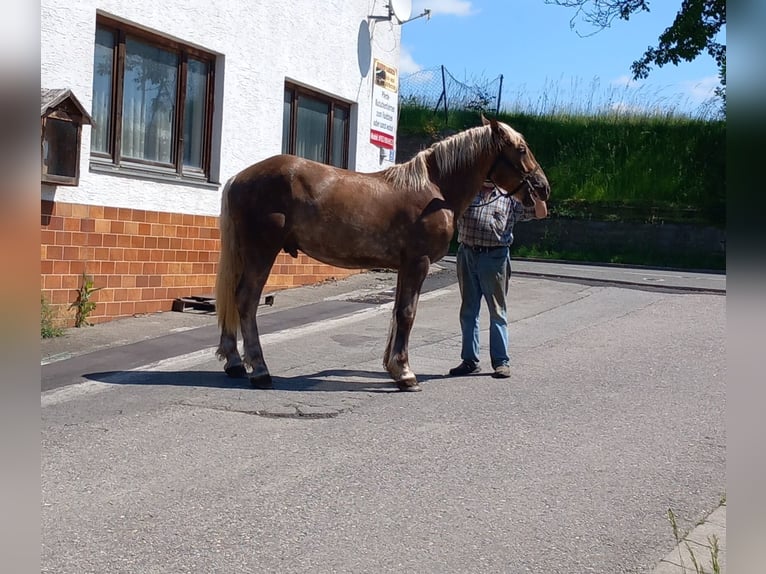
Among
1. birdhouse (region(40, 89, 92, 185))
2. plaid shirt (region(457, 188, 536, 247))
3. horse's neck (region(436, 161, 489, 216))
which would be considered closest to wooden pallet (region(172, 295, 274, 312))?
birdhouse (region(40, 89, 92, 185))

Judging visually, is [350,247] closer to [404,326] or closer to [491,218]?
[404,326]

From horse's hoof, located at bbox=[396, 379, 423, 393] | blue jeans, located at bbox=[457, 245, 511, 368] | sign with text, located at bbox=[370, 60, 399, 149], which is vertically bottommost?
horse's hoof, located at bbox=[396, 379, 423, 393]

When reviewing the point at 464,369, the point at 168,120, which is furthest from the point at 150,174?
the point at 464,369

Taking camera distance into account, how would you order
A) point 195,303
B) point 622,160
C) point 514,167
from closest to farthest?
point 514,167
point 195,303
point 622,160

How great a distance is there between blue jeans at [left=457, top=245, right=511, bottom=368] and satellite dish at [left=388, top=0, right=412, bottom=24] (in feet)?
24.1

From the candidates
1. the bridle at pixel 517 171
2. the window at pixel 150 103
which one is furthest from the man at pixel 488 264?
the window at pixel 150 103

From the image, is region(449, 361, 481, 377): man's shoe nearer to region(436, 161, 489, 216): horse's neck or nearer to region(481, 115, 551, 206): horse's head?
region(436, 161, 489, 216): horse's neck

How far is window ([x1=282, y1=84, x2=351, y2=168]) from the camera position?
13.1m

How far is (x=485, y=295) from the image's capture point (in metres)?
7.94

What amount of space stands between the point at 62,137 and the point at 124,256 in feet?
5.29

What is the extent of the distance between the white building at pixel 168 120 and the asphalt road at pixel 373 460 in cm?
130

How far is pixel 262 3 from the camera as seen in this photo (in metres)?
11.7

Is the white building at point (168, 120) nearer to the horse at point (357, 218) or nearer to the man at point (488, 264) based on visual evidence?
the horse at point (357, 218)
